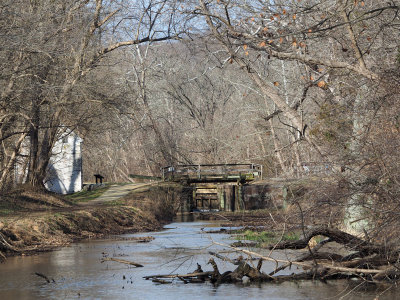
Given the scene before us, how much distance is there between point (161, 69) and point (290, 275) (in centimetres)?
4572

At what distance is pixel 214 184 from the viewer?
48656 millimetres

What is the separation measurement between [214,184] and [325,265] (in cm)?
3607

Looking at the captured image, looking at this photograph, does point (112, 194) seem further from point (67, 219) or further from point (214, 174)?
point (67, 219)

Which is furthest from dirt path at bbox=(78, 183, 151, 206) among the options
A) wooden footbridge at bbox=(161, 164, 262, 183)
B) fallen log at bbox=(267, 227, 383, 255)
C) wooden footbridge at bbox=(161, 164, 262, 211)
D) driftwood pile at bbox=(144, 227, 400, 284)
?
fallen log at bbox=(267, 227, 383, 255)

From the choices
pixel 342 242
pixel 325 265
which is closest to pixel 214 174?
pixel 342 242

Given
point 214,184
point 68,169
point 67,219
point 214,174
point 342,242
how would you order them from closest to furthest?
point 342,242
point 67,219
point 68,169
point 214,174
point 214,184

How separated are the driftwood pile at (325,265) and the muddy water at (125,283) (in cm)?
21

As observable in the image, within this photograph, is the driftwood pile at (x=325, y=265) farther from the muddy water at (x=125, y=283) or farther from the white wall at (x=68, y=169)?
the white wall at (x=68, y=169)

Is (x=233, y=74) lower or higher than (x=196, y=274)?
higher

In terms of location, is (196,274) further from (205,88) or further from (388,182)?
(205,88)

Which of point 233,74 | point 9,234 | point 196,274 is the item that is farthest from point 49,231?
point 233,74

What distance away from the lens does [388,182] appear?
1380cm

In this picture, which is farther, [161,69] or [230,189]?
[161,69]

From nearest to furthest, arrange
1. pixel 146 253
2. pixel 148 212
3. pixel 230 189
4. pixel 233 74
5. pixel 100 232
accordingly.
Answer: pixel 146 253, pixel 100 232, pixel 148 212, pixel 230 189, pixel 233 74
